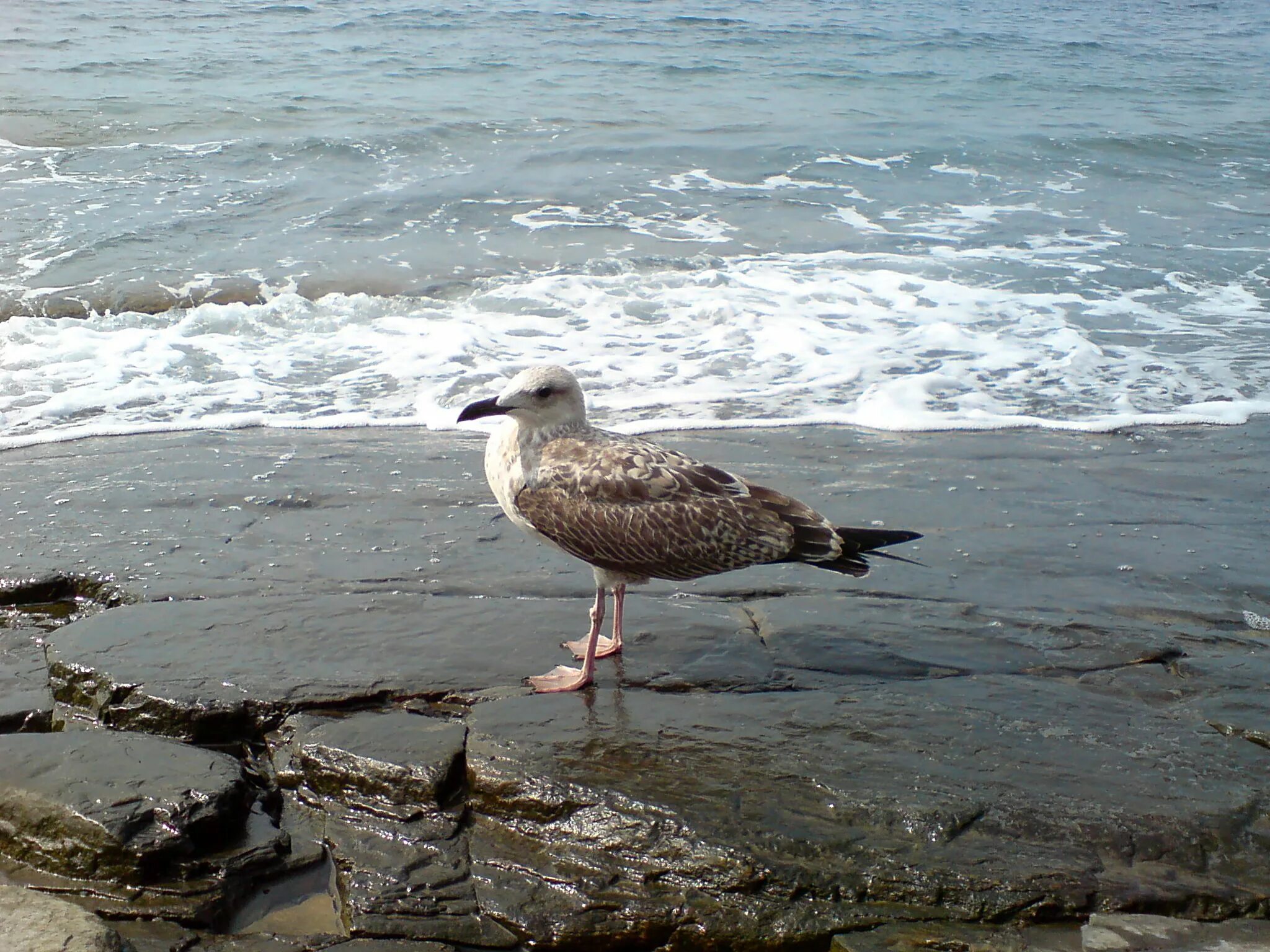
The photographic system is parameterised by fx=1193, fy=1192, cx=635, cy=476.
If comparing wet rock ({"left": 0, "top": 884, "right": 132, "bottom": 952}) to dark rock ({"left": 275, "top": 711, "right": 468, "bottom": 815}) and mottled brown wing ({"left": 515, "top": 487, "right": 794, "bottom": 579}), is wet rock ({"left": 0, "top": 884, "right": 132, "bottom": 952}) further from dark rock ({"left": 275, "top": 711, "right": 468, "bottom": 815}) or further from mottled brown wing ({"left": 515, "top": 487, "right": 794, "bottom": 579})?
mottled brown wing ({"left": 515, "top": 487, "right": 794, "bottom": 579})

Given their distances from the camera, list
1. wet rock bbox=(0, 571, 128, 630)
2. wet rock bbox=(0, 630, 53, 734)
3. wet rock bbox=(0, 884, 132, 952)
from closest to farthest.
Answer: wet rock bbox=(0, 884, 132, 952) → wet rock bbox=(0, 630, 53, 734) → wet rock bbox=(0, 571, 128, 630)

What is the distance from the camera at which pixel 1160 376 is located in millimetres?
8695

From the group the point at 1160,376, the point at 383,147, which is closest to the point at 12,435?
the point at 1160,376

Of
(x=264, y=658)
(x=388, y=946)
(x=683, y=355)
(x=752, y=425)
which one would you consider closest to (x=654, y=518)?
(x=264, y=658)

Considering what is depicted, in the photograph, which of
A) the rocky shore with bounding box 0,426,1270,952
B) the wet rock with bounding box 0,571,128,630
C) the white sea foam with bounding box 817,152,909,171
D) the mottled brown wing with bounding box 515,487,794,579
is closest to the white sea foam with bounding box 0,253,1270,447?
the rocky shore with bounding box 0,426,1270,952

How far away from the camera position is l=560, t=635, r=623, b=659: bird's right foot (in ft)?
14.4

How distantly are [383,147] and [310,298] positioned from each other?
21.0 feet

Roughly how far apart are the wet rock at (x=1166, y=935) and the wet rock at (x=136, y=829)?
2.21 metres

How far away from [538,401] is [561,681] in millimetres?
1001

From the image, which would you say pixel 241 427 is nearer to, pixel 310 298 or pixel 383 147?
pixel 310 298

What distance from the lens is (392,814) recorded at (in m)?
3.53

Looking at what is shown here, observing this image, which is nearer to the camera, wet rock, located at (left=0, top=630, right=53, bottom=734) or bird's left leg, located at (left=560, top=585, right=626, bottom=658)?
wet rock, located at (left=0, top=630, right=53, bottom=734)

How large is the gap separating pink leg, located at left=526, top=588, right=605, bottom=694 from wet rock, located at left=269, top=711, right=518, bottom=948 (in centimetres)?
39

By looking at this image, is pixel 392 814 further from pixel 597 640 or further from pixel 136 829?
pixel 597 640
